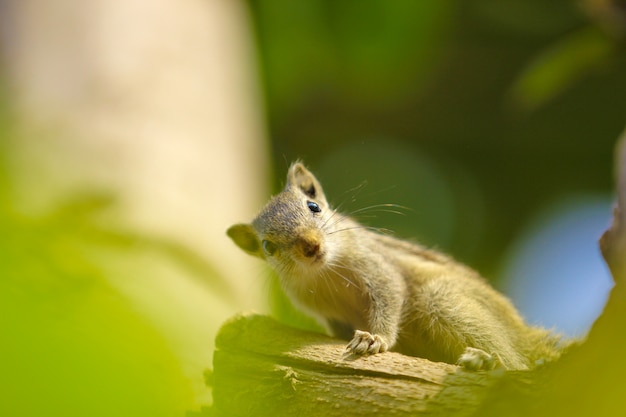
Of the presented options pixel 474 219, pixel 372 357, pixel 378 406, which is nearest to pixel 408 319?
pixel 372 357

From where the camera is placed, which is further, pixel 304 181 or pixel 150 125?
pixel 150 125

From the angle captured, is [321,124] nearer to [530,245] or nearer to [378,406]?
[530,245]

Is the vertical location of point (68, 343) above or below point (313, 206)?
below

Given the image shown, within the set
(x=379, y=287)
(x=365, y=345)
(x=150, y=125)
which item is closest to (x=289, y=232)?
(x=379, y=287)

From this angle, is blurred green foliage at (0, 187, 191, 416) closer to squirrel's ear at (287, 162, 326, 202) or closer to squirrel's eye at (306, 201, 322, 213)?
squirrel's eye at (306, 201, 322, 213)

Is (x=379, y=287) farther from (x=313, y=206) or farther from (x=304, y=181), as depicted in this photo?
(x=304, y=181)

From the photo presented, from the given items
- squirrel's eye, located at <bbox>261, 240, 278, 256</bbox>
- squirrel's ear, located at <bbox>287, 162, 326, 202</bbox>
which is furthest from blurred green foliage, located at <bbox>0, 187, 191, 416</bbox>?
squirrel's ear, located at <bbox>287, 162, 326, 202</bbox>

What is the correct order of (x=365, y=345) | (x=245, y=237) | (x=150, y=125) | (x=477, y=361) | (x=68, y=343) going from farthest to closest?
(x=150, y=125) < (x=245, y=237) < (x=365, y=345) < (x=477, y=361) < (x=68, y=343)
